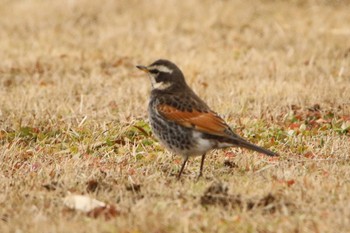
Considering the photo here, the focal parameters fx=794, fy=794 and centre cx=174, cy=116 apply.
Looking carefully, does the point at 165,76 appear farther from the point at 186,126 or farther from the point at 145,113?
the point at 145,113

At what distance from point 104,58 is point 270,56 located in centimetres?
300

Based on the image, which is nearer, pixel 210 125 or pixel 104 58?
pixel 210 125

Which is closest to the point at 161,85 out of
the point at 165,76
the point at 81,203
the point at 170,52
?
the point at 165,76

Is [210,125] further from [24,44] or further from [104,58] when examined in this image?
[24,44]

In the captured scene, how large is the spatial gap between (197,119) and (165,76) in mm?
757

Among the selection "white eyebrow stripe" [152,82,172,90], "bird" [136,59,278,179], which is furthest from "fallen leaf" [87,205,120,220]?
"white eyebrow stripe" [152,82,172,90]

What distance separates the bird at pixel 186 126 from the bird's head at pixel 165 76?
0.16ft

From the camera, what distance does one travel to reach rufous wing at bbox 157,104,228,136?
7172mm

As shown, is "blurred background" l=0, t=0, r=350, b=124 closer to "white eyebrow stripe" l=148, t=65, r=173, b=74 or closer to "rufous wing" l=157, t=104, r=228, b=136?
"white eyebrow stripe" l=148, t=65, r=173, b=74

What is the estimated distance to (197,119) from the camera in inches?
287

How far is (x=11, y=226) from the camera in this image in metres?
5.39

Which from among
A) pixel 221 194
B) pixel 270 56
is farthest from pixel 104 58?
pixel 221 194

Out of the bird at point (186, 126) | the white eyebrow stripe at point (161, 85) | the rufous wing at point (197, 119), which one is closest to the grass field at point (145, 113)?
the bird at point (186, 126)

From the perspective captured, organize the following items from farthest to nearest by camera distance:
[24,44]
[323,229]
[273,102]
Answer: [24,44]
[273,102]
[323,229]
